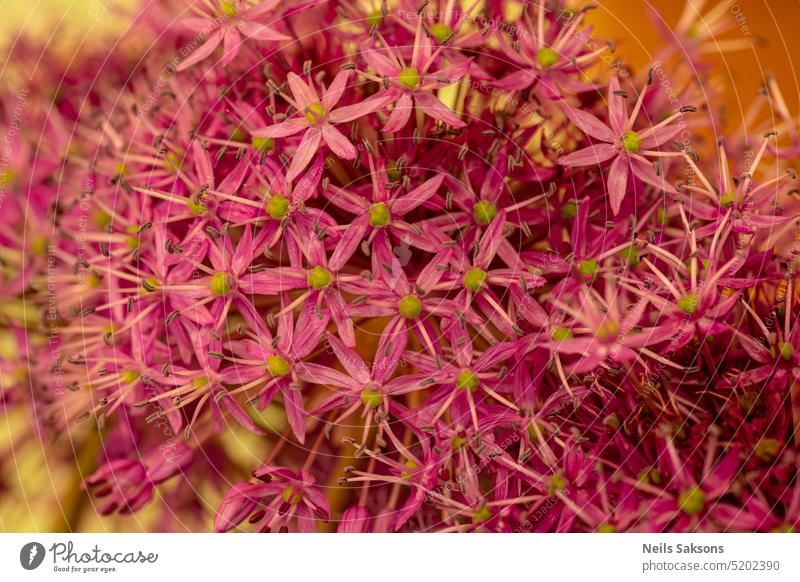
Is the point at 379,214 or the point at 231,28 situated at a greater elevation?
the point at 231,28

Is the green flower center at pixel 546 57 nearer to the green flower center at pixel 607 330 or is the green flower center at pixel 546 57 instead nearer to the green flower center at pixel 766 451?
the green flower center at pixel 607 330

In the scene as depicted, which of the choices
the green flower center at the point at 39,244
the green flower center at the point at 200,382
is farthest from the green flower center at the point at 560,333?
the green flower center at the point at 39,244

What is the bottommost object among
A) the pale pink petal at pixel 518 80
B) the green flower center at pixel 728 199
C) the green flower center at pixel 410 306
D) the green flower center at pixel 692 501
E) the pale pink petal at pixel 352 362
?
the green flower center at pixel 692 501

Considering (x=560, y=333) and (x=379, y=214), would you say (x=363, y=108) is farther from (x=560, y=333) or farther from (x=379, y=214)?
(x=560, y=333)

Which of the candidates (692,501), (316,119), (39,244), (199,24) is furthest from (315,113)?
(692,501)

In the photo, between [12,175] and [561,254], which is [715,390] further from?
[12,175]

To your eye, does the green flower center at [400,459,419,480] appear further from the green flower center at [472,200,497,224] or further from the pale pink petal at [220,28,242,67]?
the pale pink petal at [220,28,242,67]

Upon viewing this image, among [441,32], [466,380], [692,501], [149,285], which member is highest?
[441,32]
